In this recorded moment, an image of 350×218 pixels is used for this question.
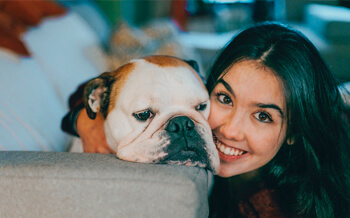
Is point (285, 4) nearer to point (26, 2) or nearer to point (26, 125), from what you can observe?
point (26, 2)

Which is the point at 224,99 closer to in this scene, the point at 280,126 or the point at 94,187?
the point at 280,126

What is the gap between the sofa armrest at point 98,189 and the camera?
741 millimetres

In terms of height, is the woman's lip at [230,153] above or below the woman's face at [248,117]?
below

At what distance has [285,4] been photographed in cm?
420

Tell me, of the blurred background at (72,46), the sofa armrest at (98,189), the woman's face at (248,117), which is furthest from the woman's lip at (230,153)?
the blurred background at (72,46)

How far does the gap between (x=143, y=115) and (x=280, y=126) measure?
53cm

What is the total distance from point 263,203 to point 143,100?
23.3 inches

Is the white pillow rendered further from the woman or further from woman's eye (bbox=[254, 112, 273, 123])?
woman's eye (bbox=[254, 112, 273, 123])

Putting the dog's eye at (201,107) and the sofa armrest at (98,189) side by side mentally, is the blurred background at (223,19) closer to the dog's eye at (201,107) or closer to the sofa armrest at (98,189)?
the dog's eye at (201,107)

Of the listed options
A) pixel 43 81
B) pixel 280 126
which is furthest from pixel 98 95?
pixel 43 81

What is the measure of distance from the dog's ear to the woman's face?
44cm

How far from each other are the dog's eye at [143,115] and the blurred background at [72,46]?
21.6 inches

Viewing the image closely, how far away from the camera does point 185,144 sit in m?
1.04

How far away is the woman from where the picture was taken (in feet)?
3.78
